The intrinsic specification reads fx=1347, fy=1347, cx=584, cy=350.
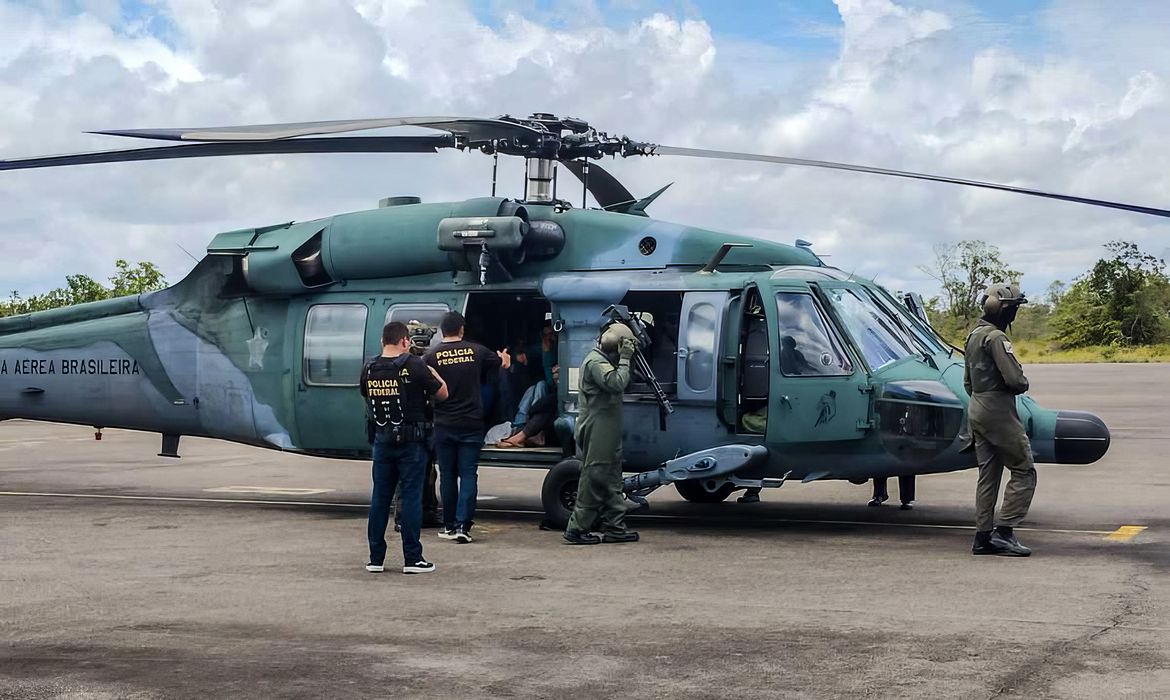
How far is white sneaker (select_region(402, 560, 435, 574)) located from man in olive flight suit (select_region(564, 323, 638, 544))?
5.24 feet

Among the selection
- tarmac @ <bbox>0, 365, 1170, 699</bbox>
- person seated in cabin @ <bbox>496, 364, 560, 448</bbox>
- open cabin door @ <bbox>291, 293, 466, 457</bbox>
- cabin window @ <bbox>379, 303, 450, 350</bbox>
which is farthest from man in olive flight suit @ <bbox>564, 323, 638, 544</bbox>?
open cabin door @ <bbox>291, 293, 466, 457</bbox>

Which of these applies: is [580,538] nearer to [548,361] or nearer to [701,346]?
[701,346]

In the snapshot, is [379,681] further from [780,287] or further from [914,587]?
[780,287]

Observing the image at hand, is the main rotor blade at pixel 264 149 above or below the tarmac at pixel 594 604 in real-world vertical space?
above

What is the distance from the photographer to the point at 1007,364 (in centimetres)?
957

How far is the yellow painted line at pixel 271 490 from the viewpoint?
14.7 m

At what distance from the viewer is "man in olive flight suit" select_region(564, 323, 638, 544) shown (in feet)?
34.1

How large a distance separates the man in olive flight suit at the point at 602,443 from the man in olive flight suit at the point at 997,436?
8.47 feet

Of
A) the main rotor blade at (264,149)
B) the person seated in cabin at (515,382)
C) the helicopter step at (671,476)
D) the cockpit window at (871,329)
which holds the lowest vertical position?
the helicopter step at (671,476)

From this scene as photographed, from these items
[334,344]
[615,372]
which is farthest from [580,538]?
[334,344]

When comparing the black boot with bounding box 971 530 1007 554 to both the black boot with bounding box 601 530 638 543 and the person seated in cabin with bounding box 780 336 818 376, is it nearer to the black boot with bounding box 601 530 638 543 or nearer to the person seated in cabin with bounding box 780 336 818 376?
the person seated in cabin with bounding box 780 336 818 376

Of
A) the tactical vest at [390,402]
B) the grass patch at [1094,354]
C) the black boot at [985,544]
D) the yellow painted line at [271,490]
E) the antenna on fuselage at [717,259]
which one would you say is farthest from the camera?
the grass patch at [1094,354]

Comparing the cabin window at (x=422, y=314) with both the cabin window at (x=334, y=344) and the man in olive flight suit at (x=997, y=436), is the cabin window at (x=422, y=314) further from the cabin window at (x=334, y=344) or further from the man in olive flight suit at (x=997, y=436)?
the man in olive flight suit at (x=997, y=436)

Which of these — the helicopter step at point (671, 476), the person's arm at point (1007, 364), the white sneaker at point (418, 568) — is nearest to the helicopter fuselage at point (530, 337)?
the helicopter step at point (671, 476)
